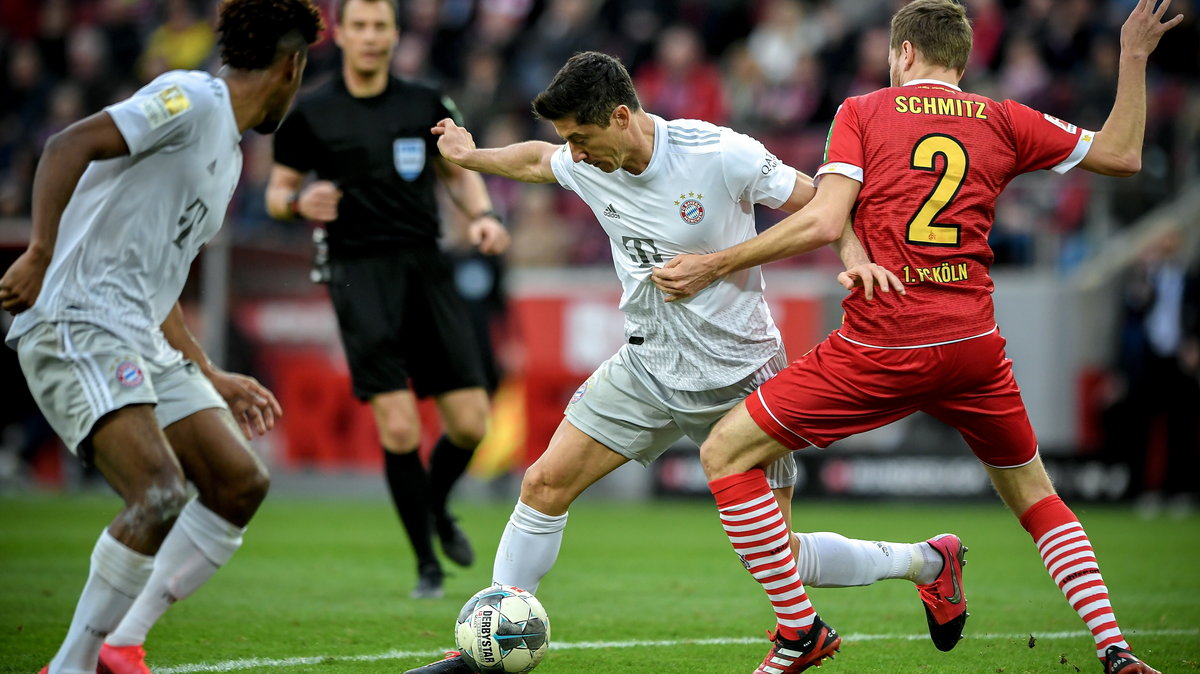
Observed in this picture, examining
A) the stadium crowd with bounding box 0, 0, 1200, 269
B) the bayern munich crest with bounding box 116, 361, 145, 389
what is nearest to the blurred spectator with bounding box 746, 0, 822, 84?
the stadium crowd with bounding box 0, 0, 1200, 269

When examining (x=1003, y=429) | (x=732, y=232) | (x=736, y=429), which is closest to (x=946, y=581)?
(x=1003, y=429)

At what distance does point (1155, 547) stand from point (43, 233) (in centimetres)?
832

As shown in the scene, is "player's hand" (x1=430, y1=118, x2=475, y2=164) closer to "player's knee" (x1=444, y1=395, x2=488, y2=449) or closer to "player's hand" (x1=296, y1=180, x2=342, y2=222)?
"player's hand" (x1=296, y1=180, x2=342, y2=222)

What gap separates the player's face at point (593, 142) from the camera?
16.1 feet

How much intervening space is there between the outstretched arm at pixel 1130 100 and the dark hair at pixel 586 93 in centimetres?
169

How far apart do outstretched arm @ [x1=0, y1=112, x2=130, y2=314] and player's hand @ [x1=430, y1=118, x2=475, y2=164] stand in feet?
4.79

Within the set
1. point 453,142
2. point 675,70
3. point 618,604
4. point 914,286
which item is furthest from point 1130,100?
point 675,70

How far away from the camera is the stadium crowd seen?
1455cm

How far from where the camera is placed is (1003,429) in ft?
16.2

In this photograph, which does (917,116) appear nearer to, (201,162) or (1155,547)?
(201,162)

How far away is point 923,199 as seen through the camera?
15.8 feet

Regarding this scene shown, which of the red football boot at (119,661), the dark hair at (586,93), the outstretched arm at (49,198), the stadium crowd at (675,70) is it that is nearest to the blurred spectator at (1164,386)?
the stadium crowd at (675,70)

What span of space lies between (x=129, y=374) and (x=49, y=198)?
64 cm

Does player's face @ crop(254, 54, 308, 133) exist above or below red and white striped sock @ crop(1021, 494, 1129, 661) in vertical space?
above
